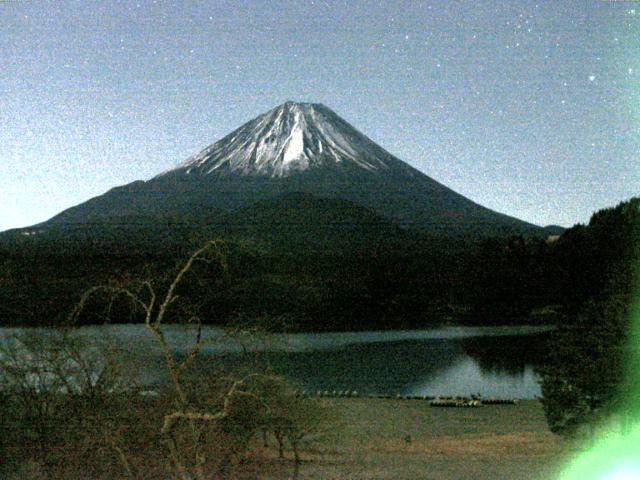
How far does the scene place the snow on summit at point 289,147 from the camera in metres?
101

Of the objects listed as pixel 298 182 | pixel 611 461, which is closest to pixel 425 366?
pixel 611 461

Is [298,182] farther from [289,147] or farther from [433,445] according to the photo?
[433,445]

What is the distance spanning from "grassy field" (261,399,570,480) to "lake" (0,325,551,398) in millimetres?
4126

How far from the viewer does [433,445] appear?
1546cm

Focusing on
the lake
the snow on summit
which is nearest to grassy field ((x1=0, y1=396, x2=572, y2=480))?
the lake

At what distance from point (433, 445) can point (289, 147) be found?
90.0 meters

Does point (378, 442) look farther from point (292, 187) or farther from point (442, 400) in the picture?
point (292, 187)

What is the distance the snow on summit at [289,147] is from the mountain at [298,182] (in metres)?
0.13

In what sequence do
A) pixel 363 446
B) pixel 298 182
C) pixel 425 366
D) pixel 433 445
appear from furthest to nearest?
pixel 298 182, pixel 425 366, pixel 433 445, pixel 363 446

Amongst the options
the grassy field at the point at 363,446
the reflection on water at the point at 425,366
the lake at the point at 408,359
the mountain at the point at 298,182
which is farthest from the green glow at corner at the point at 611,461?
the mountain at the point at 298,182

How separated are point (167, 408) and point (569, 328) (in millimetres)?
8751

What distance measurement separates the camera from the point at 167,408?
6727mm

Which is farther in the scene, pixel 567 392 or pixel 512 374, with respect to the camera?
pixel 512 374

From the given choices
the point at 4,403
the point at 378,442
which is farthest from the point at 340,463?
the point at 4,403
